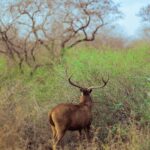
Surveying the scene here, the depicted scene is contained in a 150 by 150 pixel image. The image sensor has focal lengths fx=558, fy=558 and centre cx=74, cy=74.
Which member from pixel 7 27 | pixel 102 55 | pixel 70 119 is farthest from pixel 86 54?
pixel 7 27

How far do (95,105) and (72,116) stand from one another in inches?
50.5

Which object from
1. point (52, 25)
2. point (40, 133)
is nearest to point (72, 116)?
point (40, 133)

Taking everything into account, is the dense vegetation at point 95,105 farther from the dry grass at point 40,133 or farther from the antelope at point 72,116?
the antelope at point 72,116

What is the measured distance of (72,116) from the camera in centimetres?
1277

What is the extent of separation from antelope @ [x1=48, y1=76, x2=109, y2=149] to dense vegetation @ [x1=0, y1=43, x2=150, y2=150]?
14.0 inches

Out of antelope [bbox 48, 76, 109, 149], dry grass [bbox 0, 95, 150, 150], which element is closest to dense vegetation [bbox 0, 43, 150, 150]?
dry grass [bbox 0, 95, 150, 150]

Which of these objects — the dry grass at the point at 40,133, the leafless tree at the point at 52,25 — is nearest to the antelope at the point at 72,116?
the dry grass at the point at 40,133

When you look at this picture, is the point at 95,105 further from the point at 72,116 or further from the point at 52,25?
the point at 52,25

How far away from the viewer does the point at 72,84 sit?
13.8 metres

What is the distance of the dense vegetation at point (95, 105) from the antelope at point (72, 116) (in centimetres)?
36

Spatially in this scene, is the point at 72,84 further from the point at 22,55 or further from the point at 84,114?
the point at 22,55

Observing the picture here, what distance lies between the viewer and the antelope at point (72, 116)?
12578 millimetres

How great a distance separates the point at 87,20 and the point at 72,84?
11714mm

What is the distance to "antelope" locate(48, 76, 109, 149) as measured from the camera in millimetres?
12578
